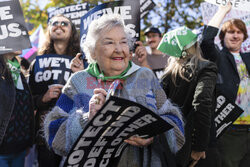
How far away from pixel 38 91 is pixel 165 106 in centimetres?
192

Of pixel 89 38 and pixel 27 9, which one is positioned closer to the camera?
pixel 89 38

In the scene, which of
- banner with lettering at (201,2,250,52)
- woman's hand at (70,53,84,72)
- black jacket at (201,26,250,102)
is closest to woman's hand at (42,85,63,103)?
woman's hand at (70,53,84,72)

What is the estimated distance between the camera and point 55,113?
212 cm

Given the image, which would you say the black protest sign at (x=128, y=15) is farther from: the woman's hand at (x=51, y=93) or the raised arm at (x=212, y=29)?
the raised arm at (x=212, y=29)

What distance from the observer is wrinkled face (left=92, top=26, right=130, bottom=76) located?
7.11 feet

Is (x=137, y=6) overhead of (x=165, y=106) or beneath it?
overhead

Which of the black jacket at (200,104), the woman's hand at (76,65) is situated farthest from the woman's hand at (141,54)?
the woman's hand at (76,65)

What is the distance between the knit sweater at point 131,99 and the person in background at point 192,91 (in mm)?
737

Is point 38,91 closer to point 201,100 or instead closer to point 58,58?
point 58,58

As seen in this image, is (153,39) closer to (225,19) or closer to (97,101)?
(225,19)

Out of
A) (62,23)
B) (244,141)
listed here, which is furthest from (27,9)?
(244,141)

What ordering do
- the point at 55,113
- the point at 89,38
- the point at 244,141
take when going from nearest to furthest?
the point at 55,113
the point at 89,38
the point at 244,141

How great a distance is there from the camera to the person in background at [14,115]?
3.01m

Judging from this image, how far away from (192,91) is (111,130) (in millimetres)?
1636
